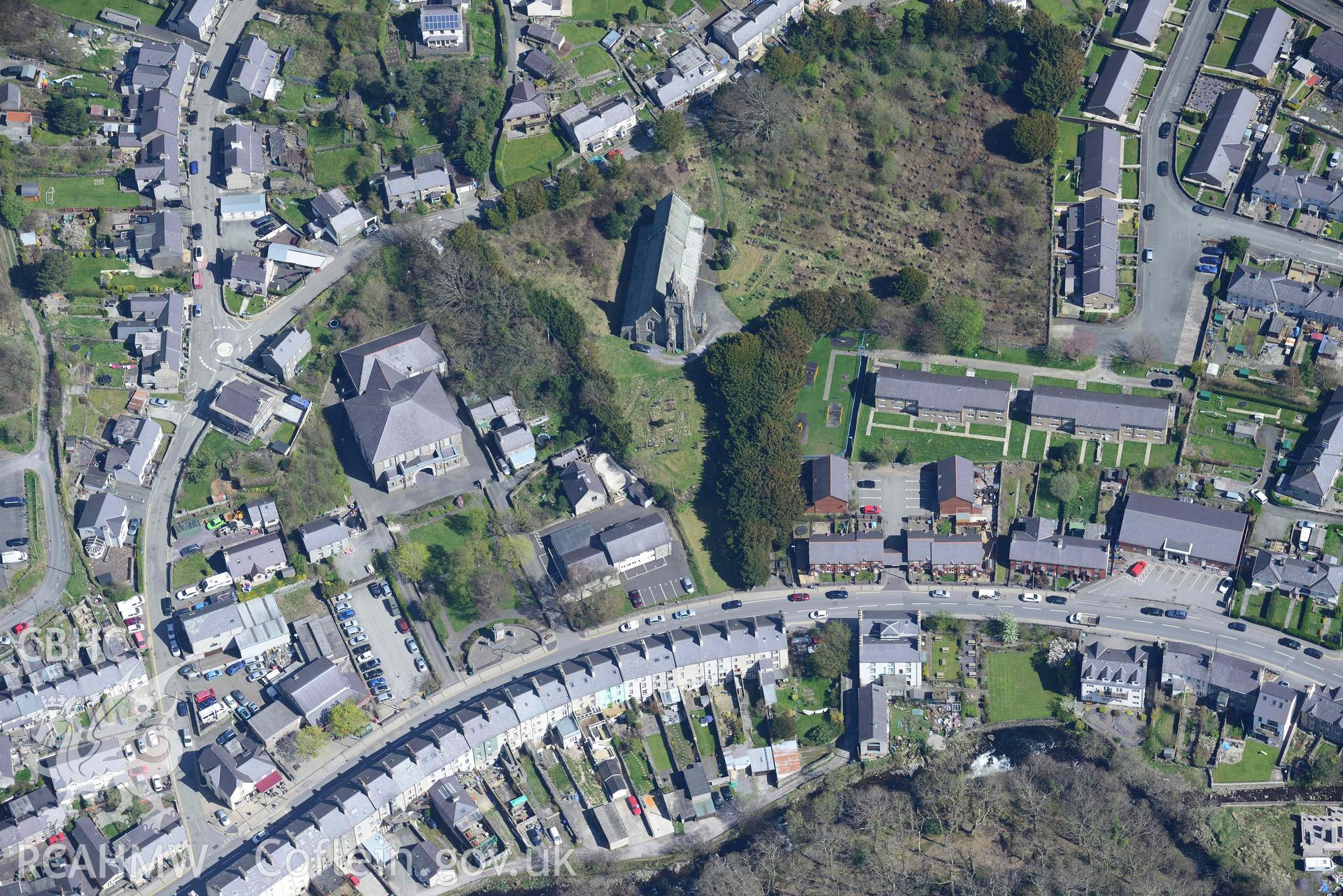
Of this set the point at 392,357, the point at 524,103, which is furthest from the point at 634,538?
the point at 524,103

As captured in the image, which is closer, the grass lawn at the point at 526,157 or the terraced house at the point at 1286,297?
the terraced house at the point at 1286,297

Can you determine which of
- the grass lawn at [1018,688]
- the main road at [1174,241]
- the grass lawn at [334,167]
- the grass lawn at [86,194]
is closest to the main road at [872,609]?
the grass lawn at [1018,688]

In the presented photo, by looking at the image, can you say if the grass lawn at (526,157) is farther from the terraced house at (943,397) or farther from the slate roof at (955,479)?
the slate roof at (955,479)

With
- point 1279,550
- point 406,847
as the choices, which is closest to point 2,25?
point 406,847

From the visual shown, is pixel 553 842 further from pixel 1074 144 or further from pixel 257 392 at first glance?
pixel 1074 144

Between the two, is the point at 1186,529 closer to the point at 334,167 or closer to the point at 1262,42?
the point at 1262,42

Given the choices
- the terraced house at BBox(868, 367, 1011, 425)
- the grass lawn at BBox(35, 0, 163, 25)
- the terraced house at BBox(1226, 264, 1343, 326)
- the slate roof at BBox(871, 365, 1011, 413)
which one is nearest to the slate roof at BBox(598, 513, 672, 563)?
the terraced house at BBox(868, 367, 1011, 425)
